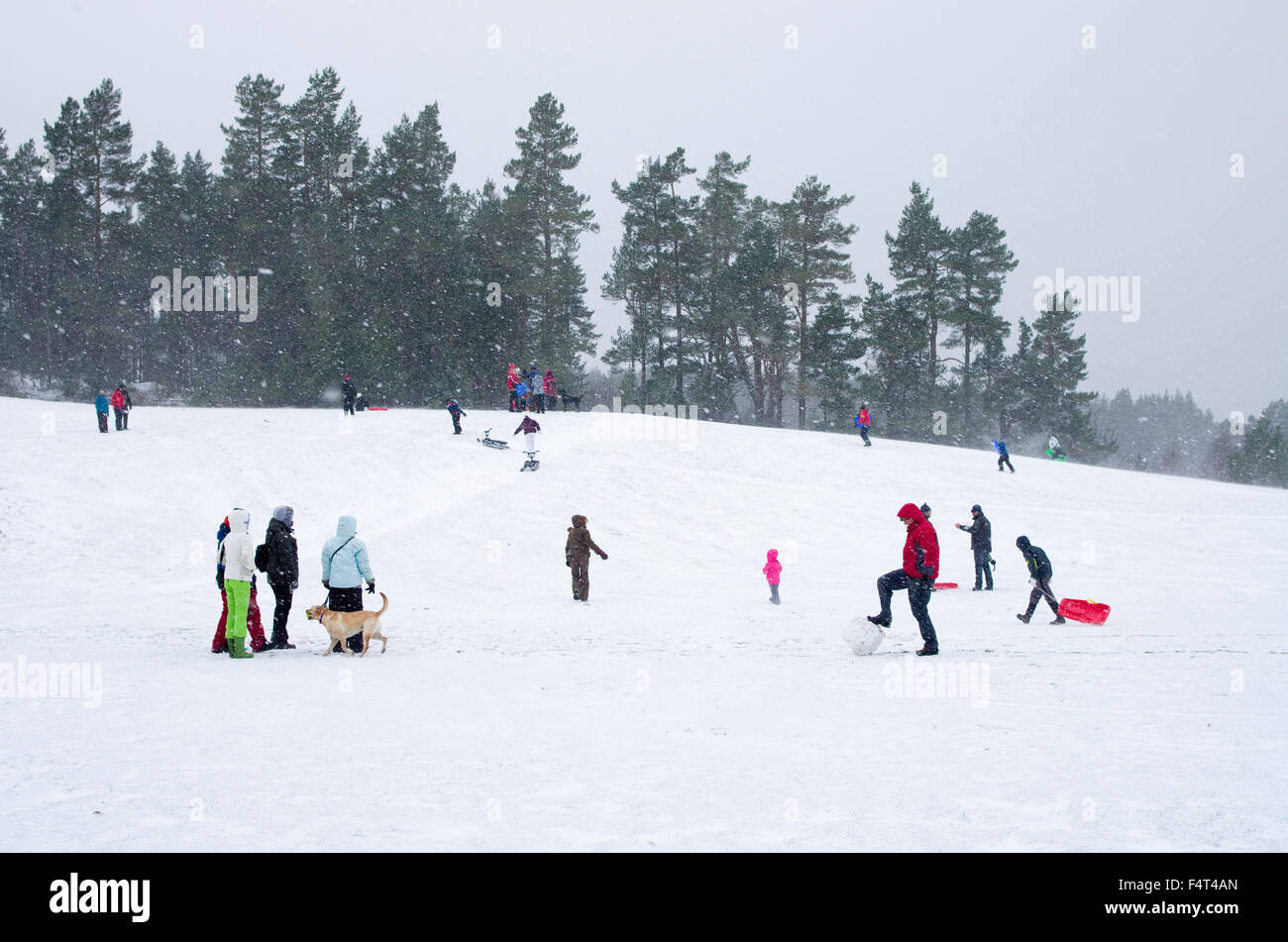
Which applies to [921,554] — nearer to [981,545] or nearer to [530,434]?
[981,545]

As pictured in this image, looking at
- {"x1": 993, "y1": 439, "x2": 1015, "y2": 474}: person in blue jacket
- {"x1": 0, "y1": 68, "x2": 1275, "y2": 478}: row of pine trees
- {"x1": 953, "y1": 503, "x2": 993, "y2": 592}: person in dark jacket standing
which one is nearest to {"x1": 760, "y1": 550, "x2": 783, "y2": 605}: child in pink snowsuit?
{"x1": 953, "y1": 503, "x2": 993, "y2": 592}: person in dark jacket standing

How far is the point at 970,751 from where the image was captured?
220 inches

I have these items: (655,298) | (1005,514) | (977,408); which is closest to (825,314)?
(655,298)

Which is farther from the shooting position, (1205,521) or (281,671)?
(1205,521)

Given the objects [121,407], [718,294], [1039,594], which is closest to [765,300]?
[718,294]

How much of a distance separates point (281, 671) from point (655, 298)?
165 feet

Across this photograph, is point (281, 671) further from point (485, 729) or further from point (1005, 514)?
point (1005, 514)

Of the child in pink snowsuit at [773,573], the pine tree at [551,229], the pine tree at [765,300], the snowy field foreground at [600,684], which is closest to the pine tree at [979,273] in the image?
the pine tree at [765,300]

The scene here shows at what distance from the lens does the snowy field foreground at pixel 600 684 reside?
448 cm

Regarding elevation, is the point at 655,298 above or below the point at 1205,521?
above

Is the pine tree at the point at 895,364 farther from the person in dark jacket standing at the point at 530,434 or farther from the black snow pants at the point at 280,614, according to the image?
the black snow pants at the point at 280,614

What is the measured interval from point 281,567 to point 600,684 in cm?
443

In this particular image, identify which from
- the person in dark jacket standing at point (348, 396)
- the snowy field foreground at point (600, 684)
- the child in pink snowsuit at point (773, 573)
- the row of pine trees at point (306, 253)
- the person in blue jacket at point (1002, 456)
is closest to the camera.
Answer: the snowy field foreground at point (600, 684)
